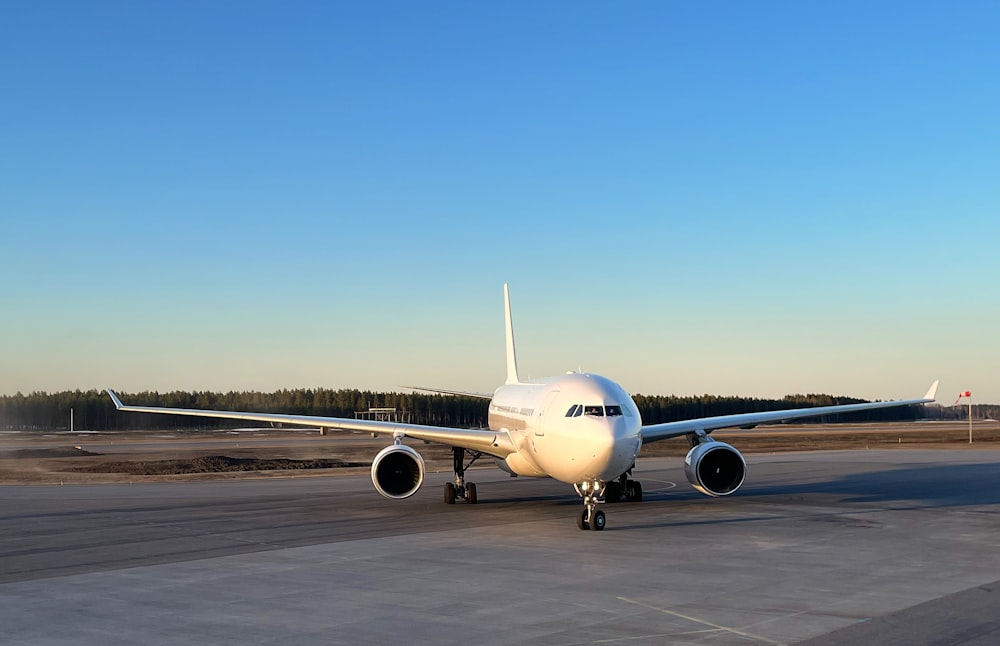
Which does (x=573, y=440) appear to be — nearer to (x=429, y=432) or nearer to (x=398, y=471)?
(x=398, y=471)

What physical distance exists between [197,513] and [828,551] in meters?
15.8

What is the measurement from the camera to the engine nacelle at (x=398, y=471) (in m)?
24.4

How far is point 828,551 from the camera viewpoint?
16.9m

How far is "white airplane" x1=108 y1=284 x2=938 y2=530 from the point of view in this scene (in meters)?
20.0

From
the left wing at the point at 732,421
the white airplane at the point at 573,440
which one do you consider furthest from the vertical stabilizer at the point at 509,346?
the left wing at the point at 732,421

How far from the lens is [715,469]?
79.8 ft

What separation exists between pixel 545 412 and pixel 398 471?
515 centimetres

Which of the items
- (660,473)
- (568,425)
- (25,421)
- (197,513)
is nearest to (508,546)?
→ (568,425)

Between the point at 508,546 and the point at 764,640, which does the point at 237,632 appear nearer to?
the point at 764,640

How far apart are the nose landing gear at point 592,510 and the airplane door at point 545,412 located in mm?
1729

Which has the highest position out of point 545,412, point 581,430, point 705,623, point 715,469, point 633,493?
point 545,412

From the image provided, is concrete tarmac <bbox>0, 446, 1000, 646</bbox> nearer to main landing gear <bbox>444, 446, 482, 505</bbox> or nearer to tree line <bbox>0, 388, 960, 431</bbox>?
main landing gear <bbox>444, 446, 482, 505</bbox>

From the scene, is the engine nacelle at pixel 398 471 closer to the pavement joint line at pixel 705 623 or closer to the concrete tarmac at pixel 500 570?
the concrete tarmac at pixel 500 570

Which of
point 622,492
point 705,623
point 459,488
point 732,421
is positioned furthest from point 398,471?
point 705,623
